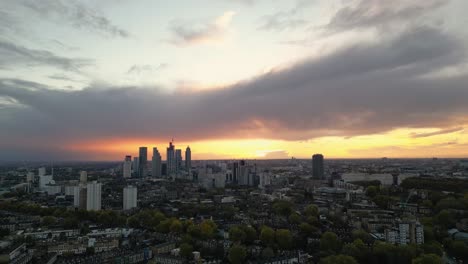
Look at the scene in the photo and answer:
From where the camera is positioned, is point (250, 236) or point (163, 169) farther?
point (163, 169)

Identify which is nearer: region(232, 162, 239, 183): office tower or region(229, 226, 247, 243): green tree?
region(229, 226, 247, 243): green tree

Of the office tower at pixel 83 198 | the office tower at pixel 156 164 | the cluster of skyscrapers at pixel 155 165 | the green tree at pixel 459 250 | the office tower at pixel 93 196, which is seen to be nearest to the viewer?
the green tree at pixel 459 250

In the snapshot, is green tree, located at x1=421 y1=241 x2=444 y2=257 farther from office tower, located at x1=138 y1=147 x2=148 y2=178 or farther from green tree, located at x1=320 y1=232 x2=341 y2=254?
office tower, located at x1=138 y1=147 x2=148 y2=178

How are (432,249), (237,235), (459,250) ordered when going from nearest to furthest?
(432,249)
(459,250)
(237,235)

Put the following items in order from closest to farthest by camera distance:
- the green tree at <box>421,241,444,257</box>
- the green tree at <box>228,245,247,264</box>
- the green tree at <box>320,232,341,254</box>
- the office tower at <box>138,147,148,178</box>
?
the green tree at <box>421,241,444,257</box> → the green tree at <box>228,245,247,264</box> → the green tree at <box>320,232,341,254</box> → the office tower at <box>138,147,148,178</box>

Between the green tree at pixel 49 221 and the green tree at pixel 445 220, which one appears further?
the green tree at pixel 49 221

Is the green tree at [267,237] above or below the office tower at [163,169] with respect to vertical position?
below

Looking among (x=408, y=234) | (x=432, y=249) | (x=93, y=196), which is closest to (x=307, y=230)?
(x=408, y=234)

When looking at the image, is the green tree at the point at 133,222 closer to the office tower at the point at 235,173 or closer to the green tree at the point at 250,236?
the green tree at the point at 250,236

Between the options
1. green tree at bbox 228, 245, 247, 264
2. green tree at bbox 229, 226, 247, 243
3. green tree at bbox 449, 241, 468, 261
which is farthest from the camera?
green tree at bbox 229, 226, 247, 243

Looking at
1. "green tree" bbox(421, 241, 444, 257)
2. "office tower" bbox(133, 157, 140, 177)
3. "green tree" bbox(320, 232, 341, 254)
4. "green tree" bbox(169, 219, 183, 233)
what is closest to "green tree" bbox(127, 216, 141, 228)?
"green tree" bbox(169, 219, 183, 233)

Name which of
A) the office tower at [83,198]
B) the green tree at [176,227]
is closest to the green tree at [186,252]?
the green tree at [176,227]

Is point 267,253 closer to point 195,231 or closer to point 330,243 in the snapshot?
point 330,243
